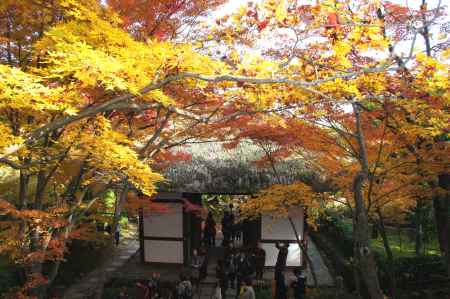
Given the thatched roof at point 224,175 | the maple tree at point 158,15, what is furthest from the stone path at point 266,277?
the maple tree at point 158,15

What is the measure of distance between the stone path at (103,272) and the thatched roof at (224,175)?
303 cm

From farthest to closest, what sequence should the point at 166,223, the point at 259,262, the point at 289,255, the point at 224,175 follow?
1. the point at 166,223
2. the point at 289,255
3. the point at 224,175
4. the point at 259,262

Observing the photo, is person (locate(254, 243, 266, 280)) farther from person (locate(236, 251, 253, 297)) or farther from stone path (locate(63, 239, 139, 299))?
stone path (locate(63, 239, 139, 299))

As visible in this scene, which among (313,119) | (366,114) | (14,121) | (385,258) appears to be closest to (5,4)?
(14,121)

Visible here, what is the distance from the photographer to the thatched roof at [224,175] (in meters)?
9.45

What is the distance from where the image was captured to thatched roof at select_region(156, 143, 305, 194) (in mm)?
9453

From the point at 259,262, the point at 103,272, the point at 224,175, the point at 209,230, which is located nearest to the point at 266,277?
the point at 259,262

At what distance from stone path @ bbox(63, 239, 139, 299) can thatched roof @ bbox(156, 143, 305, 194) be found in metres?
3.03

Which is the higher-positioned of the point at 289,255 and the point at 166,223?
the point at 166,223

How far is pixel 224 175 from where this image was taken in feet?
31.5

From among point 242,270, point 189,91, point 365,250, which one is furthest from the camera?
point 242,270

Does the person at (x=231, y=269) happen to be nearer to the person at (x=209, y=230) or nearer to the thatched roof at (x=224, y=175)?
the thatched roof at (x=224, y=175)

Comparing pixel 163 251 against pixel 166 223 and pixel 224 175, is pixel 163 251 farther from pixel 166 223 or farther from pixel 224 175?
pixel 224 175

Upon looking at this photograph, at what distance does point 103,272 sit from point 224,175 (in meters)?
4.06
